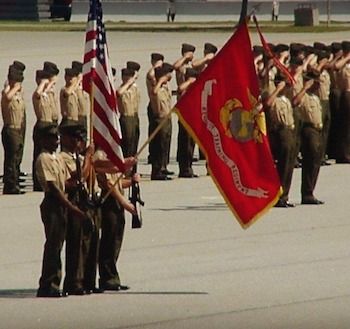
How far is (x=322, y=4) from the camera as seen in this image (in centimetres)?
7200

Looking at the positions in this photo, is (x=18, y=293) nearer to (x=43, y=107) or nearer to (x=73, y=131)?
(x=73, y=131)

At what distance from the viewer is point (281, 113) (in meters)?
21.8

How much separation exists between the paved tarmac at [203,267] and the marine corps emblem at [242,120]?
1.33 meters

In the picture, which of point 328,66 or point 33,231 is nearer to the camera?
point 33,231

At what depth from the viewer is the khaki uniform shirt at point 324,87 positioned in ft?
82.4

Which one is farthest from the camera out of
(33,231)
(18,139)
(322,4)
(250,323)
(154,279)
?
(322,4)

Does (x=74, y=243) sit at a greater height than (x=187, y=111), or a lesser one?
lesser

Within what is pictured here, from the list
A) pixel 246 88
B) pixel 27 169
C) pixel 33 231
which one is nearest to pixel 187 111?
pixel 246 88

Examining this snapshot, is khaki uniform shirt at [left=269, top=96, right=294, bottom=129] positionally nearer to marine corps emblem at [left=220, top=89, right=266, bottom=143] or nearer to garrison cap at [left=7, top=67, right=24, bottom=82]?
garrison cap at [left=7, top=67, right=24, bottom=82]

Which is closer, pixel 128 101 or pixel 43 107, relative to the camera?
pixel 43 107

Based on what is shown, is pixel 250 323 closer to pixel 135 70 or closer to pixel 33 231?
pixel 33 231

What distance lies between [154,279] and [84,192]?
1555mm

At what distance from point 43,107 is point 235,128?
27.9ft

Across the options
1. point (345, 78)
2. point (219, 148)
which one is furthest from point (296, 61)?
point (219, 148)
